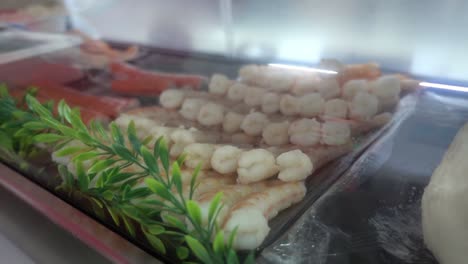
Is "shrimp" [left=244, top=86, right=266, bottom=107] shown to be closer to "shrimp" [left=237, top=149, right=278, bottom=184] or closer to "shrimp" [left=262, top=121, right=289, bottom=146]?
"shrimp" [left=262, top=121, right=289, bottom=146]

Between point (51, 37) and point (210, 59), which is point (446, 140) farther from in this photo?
point (51, 37)

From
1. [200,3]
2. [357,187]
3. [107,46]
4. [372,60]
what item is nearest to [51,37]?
[107,46]

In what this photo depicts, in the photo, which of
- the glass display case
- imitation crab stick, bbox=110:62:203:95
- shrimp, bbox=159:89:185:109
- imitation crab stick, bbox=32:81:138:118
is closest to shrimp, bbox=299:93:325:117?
the glass display case

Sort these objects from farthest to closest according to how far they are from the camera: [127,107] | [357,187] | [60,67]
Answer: [60,67]
[127,107]
[357,187]

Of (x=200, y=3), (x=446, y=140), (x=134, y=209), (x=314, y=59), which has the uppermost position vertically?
(x=200, y=3)

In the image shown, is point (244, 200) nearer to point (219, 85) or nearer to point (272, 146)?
point (272, 146)

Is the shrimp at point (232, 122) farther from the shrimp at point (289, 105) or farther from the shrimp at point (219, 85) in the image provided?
the shrimp at point (219, 85)

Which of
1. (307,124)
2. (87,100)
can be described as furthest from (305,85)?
(87,100)
